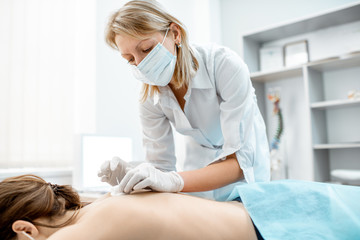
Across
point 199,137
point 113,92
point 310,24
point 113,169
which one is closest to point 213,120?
point 199,137

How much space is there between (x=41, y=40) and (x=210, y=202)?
1844 millimetres

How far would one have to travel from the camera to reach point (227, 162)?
1241 millimetres

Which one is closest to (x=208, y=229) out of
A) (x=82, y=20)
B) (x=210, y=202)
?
(x=210, y=202)

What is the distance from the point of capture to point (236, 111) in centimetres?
125

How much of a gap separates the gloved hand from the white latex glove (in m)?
0.19

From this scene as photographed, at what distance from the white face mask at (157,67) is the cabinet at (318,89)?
1844 mm

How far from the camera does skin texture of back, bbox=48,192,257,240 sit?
784 millimetres

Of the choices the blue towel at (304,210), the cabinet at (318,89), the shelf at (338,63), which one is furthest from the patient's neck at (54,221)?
the shelf at (338,63)

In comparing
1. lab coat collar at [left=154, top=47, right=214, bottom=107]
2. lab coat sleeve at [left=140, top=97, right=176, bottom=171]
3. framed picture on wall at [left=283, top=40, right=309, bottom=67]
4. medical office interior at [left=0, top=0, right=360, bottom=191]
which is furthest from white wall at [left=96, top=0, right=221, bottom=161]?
framed picture on wall at [left=283, top=40, right=309, bottom=67]

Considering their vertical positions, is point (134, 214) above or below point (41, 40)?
below

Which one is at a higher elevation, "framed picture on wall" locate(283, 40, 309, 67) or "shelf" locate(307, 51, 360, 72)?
"framed picture on wall" locate(283, 40, 309, 67)

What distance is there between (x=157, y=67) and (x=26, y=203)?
62 cm

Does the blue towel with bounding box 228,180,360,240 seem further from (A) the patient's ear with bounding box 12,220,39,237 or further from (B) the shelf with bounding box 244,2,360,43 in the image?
(B) the shelf with bounding box 244,2,360,43

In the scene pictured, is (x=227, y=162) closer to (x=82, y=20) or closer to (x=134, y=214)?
(x=134, y=214)
